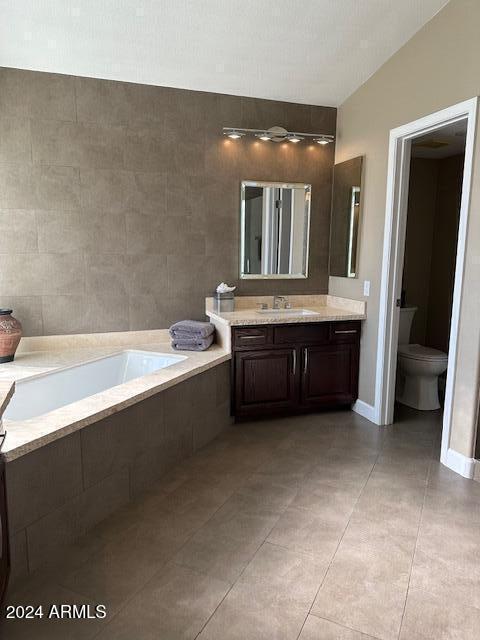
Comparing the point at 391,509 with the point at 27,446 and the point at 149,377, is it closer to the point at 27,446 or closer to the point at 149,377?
the point at 149,377

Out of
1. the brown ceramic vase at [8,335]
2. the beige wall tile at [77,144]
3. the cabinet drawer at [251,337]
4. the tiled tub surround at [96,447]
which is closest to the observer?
the tiled tub surround at [96,447]

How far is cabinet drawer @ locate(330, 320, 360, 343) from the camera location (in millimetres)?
3779

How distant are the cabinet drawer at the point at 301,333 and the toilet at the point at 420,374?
0.86 m

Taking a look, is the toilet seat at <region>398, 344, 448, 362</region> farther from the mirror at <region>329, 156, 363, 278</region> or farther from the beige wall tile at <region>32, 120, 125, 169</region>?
the beige wall tile at <region>32, 120, 125, 169</region>

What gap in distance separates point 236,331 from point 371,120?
6.39 feet

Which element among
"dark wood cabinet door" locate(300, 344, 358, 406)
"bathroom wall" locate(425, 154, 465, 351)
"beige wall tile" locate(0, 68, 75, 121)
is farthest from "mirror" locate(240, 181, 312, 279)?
"bathroom wall" locate(425, 154, 465, 351)

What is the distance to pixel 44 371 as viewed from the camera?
308 centimetres

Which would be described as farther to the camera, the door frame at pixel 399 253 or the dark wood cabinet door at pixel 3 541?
the door frame at pixel 399 253

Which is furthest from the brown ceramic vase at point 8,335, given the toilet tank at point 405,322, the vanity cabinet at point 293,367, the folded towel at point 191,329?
the toilet tank at point 405,322

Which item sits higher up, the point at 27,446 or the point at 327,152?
the point at 327,152

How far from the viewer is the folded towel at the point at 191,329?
3.57 m

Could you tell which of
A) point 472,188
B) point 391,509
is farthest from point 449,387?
point 472,188

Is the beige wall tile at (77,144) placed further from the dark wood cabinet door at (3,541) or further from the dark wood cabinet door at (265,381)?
the dark wood cabinet door at (3,541)

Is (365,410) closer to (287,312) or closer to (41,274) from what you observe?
(287,312)
